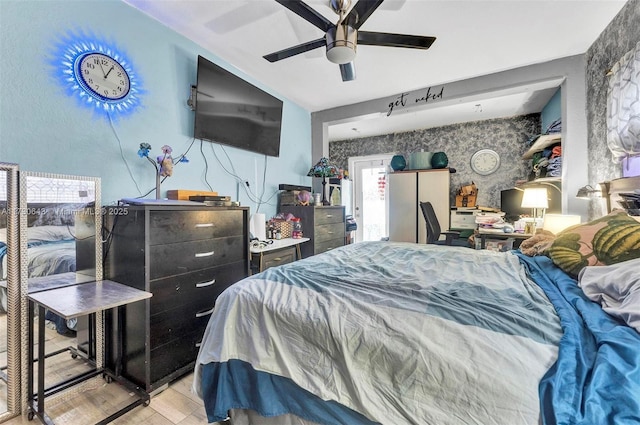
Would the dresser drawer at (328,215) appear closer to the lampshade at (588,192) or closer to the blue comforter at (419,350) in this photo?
the blue comforter at (419,350)

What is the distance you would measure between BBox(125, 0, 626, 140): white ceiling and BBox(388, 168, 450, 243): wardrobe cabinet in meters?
1.73

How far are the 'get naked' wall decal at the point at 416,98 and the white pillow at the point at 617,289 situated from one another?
2.70m

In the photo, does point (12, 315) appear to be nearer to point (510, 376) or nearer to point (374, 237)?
point (510, 376)

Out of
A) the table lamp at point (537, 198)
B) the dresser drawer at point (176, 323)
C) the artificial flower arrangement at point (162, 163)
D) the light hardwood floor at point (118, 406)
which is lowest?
the light hardwood floor at point (118, 406)

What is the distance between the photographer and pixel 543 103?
12.3 feet

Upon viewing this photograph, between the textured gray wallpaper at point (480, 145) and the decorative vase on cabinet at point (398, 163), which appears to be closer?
the textured gray wallpaper at point (480, 145)

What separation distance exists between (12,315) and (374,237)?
5041 mm

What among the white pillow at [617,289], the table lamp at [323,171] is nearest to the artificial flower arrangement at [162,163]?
the table lamp at [323,171]

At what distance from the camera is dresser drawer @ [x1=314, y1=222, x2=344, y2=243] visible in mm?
3291

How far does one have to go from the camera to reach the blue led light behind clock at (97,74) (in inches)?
62.7

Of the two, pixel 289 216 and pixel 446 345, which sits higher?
pixel 289 216

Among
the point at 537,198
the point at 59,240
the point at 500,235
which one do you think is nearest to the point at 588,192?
the point at 537,198

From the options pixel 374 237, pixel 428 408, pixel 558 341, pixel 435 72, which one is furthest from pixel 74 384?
pixel 374 237

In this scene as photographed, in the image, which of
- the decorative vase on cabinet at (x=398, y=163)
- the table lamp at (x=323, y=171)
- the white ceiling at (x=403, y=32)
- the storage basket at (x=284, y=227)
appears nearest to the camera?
the white ceiling at (x=403, y=32)
